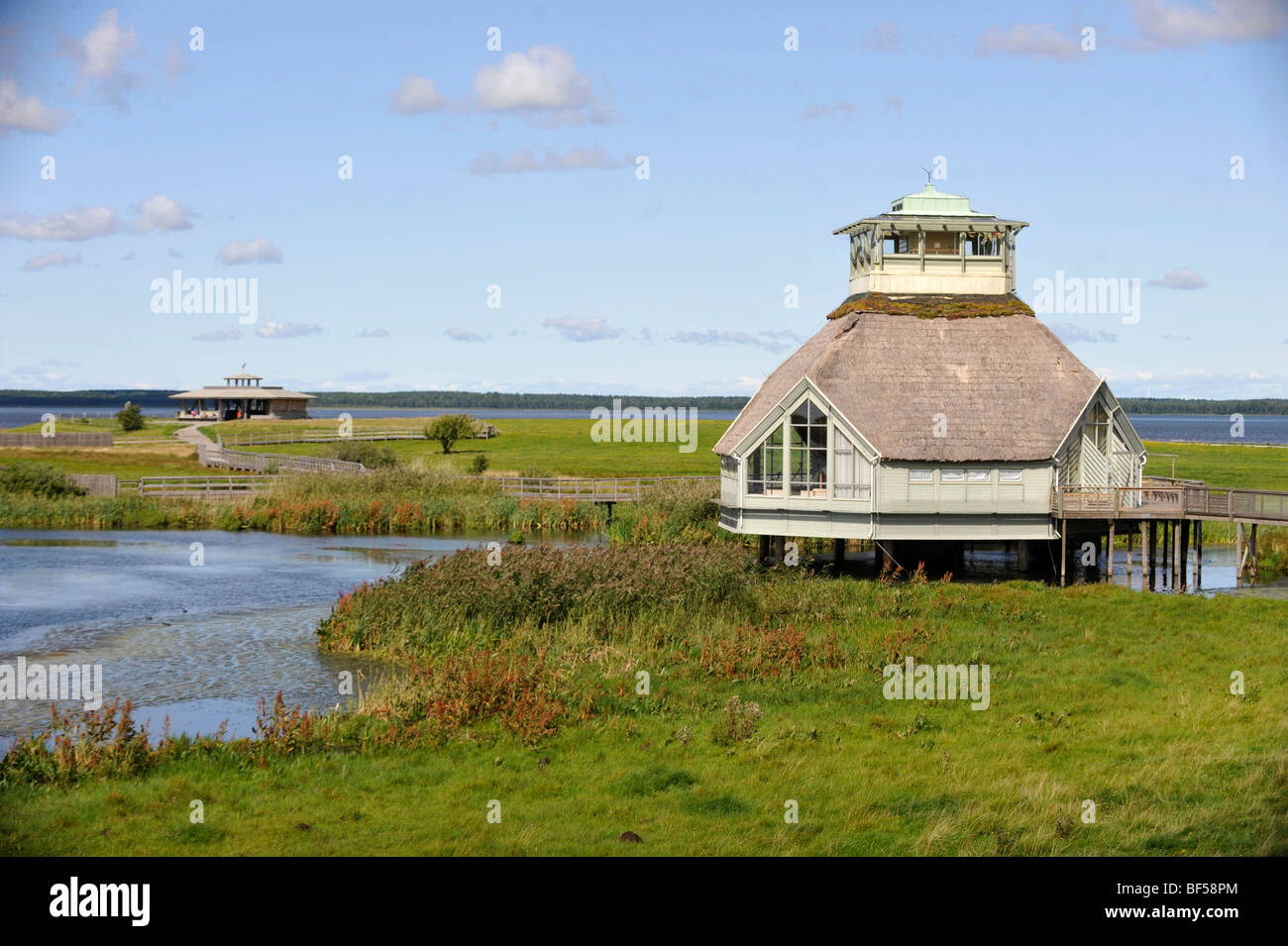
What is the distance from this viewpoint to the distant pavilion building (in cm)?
12762

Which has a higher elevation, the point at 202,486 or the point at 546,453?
the point at 546,453

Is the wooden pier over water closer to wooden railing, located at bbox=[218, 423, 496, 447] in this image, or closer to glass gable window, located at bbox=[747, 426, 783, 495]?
glass gable window, located at bbox=[747, 426, 783, 495]

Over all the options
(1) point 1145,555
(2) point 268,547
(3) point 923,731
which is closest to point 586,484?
(2) point 268,547

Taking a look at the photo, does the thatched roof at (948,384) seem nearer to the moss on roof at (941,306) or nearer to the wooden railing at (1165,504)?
the moss on roof at (941,306)

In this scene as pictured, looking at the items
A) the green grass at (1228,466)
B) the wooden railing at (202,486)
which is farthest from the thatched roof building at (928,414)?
the green grass at (1228,466)

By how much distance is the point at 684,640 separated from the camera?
2681cm

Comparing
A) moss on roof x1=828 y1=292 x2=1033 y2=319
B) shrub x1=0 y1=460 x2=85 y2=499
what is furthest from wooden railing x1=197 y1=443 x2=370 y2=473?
moss on roof x1=828 y1=292 x2=1033 y2=319

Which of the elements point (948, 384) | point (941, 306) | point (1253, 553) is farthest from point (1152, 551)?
point (941, 306)

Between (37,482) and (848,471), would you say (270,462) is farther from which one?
(848,471)

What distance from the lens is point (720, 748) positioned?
19.0m

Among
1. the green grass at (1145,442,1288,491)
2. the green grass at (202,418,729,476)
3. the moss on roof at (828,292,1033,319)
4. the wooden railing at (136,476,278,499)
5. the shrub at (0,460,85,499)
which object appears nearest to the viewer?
the moss on roof at (828,292,1033,319)

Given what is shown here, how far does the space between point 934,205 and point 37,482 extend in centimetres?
4491

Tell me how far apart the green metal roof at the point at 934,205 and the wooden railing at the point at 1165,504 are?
9555 millimetres

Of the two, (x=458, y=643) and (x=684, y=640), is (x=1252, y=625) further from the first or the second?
(x=458, y=643)
